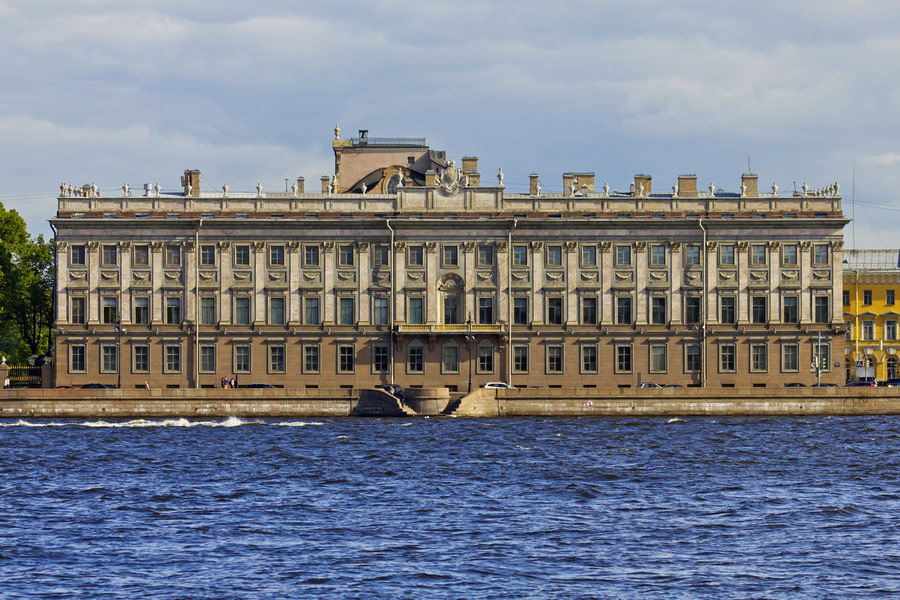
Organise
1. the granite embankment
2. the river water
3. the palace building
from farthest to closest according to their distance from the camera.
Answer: the palace building → the granite embankment → the river water

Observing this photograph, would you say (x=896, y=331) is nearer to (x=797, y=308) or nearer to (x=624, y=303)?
(x=797, y=308)

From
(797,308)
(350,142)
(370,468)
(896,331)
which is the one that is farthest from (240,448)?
(896,331)

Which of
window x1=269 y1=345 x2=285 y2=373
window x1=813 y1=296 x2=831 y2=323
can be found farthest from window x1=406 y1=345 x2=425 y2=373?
window x1=813 y1=296 x2=831 y2=323

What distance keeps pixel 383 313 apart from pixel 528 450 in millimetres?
34039

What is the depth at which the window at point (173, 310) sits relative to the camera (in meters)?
88.1

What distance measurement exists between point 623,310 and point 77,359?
33329mm

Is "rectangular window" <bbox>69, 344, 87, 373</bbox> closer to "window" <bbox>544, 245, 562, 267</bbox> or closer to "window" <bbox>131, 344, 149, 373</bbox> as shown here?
"window" <bbox>131, 344, 149, 373</bbox>

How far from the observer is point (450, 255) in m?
88.5

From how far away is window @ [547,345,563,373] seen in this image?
290 feet

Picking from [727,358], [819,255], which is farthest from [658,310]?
[819,255]

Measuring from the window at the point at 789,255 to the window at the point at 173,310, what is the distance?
36789 millimetres

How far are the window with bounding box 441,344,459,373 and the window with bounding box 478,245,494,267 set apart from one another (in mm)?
5368

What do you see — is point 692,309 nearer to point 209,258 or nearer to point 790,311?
point 790,311

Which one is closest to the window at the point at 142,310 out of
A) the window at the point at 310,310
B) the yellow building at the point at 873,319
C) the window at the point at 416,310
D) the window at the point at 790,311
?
the window at the point at 310,310
